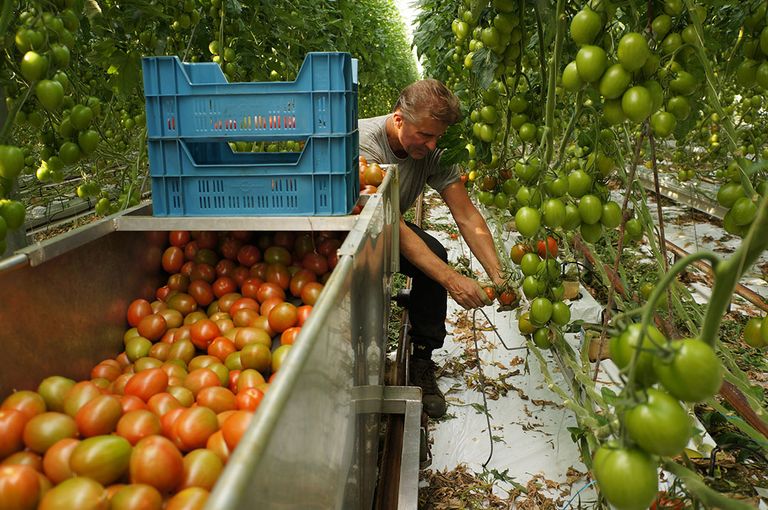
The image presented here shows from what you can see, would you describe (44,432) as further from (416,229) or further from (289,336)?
(416,229)

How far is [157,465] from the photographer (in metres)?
1.05

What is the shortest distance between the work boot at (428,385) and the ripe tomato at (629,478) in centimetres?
235

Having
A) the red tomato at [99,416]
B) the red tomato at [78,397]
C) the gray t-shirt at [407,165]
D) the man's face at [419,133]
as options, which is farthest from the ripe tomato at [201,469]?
the gray t-shirt at [407,165]

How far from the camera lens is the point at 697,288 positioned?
15.4ft

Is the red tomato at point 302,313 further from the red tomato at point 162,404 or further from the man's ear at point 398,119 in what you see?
the man's ear at point 398,119

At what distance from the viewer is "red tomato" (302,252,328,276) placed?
2.24 meters

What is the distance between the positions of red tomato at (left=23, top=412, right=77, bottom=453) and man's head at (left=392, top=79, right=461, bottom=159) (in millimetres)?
2270

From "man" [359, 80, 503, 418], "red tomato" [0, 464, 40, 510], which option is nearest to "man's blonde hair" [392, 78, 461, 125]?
"man" [359, 80, 503, 418]

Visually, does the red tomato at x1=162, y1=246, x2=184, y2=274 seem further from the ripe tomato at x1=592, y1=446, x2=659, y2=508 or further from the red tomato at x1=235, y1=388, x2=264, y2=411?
the ripe tomato at x1=592, y1=446, x2=659, y2=508

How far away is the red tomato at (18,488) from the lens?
0.97m

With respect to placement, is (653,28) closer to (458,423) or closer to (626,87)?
(626,87)

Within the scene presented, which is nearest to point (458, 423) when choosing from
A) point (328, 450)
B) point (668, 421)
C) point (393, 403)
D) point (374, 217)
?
point (393, 403)

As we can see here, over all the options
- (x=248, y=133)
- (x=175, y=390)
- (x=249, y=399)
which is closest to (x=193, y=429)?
(x=249, y=399)

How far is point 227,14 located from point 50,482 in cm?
267
